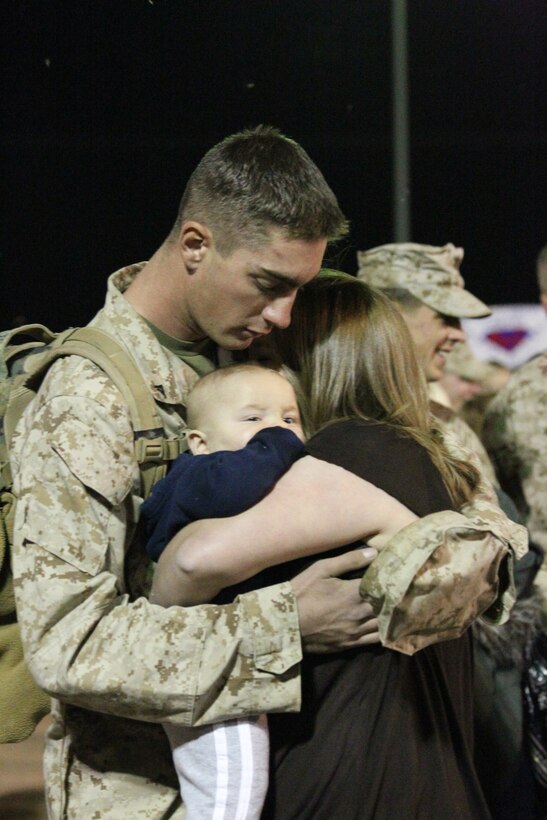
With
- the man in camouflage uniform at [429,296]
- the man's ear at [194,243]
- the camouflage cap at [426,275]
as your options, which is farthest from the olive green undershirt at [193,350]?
the camouflage cap at [426,275]

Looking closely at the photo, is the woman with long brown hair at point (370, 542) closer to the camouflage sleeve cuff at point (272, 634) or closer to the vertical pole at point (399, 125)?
the camouflage sleeve cuff at point (272, 634)

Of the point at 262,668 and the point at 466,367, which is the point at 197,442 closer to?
the point at 262,668

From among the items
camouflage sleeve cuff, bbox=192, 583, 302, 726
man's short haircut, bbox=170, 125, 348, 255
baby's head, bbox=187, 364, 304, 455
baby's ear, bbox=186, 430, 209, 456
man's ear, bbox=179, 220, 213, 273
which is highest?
man's short haircut, bbox=170, 125, 348, 255

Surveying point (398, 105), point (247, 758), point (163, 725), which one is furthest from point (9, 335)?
point (398, 105)

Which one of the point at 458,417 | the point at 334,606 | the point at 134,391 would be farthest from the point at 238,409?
the point at 458,417

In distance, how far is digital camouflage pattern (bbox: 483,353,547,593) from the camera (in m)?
4.30

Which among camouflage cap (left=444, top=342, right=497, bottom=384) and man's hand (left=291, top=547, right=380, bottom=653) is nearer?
man's hand (left=291, top=547, right=380, bottom=653)

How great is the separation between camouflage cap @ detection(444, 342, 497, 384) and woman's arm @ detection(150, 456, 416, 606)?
12.6ft

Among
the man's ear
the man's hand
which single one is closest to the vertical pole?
the man's ear

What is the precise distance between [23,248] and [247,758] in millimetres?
2182

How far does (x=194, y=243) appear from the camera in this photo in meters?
2.29

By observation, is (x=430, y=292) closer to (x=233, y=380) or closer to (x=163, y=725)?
(x=233, y=380)

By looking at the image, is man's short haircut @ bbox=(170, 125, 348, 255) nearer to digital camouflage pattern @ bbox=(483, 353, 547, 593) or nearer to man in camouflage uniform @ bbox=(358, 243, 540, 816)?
man in camouflage uniform @ bbox=(358, 243, 540, 816)

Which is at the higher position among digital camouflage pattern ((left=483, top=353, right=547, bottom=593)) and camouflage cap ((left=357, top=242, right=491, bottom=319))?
camouflage cap ((left=357, top=242, right=491, bottom=319))
